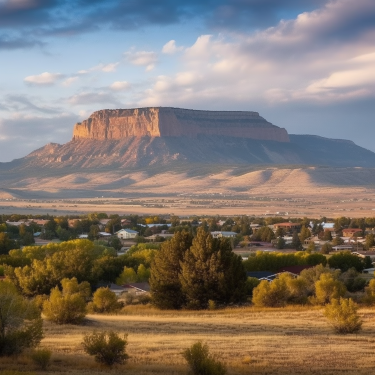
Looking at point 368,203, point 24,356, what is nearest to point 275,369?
point 24,356

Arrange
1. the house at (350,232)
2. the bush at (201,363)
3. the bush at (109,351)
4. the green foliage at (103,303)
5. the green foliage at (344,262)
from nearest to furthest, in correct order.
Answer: the bush at (201,363), the bush at (109,351), the green foliage at (103,303), the green foliage at (344,262), the house at (350,232)

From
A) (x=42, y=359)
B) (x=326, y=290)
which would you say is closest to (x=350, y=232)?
(x=326, y=290)

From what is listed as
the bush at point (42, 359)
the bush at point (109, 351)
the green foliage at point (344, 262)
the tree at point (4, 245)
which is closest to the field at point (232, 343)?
the bush at point (42, 359)

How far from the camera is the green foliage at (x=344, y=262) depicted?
5028 centimetres

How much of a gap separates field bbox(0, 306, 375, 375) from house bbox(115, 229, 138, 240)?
48.7 meters

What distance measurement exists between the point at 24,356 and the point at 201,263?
18184 millimetres

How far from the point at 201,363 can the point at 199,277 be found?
18.7m

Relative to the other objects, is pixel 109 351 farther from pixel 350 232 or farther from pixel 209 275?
pixel 350 232

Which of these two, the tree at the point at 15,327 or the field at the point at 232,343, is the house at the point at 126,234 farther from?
the tree at the point at 15,327

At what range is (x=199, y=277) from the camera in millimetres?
37062

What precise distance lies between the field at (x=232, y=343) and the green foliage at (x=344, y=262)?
17.0 m

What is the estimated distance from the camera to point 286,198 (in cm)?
17050

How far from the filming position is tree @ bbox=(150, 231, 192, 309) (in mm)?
37250

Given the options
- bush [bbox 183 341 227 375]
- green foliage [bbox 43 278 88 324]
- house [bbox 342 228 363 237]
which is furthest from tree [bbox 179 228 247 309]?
house [bbox 342 228 363 237]
